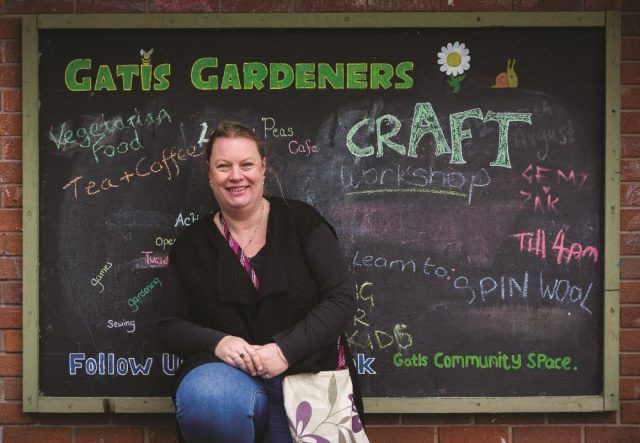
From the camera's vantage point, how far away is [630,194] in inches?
144

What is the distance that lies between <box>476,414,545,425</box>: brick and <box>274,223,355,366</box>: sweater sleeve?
0.99 meters

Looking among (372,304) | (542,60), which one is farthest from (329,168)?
(542,60)

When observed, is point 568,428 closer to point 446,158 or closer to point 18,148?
point 446,158

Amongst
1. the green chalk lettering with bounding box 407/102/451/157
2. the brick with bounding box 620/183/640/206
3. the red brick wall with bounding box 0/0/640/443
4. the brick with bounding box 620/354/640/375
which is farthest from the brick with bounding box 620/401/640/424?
the green chalk lettering with bounding box 407/102/451/157

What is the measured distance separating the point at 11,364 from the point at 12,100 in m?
1.23

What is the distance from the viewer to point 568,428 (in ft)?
12.3

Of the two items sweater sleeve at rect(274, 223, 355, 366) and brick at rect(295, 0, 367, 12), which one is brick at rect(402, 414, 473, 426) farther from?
brick at rect(295, 0, 367, 12)

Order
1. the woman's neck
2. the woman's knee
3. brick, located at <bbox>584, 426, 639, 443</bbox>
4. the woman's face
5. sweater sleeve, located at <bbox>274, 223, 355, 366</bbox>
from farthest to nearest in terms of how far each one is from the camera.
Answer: brick, located at <bbox>584, 426, 639, 443</bbox>
the woman's neck
the woman's face
sweater sleeve, located at <bbox>274, 223, 355, 366</bbox>
the woman's knee

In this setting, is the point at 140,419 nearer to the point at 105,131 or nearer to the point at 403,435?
the point at 403,435

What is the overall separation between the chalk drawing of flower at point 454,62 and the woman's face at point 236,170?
3.35ft

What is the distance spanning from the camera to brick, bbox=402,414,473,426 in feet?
12.3

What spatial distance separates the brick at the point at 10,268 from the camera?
12.1 ft

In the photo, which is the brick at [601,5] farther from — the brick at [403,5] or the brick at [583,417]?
the brick at [583,417]

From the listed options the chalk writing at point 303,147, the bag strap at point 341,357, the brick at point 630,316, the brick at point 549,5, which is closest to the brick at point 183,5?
the chalk writing at point 303,147
